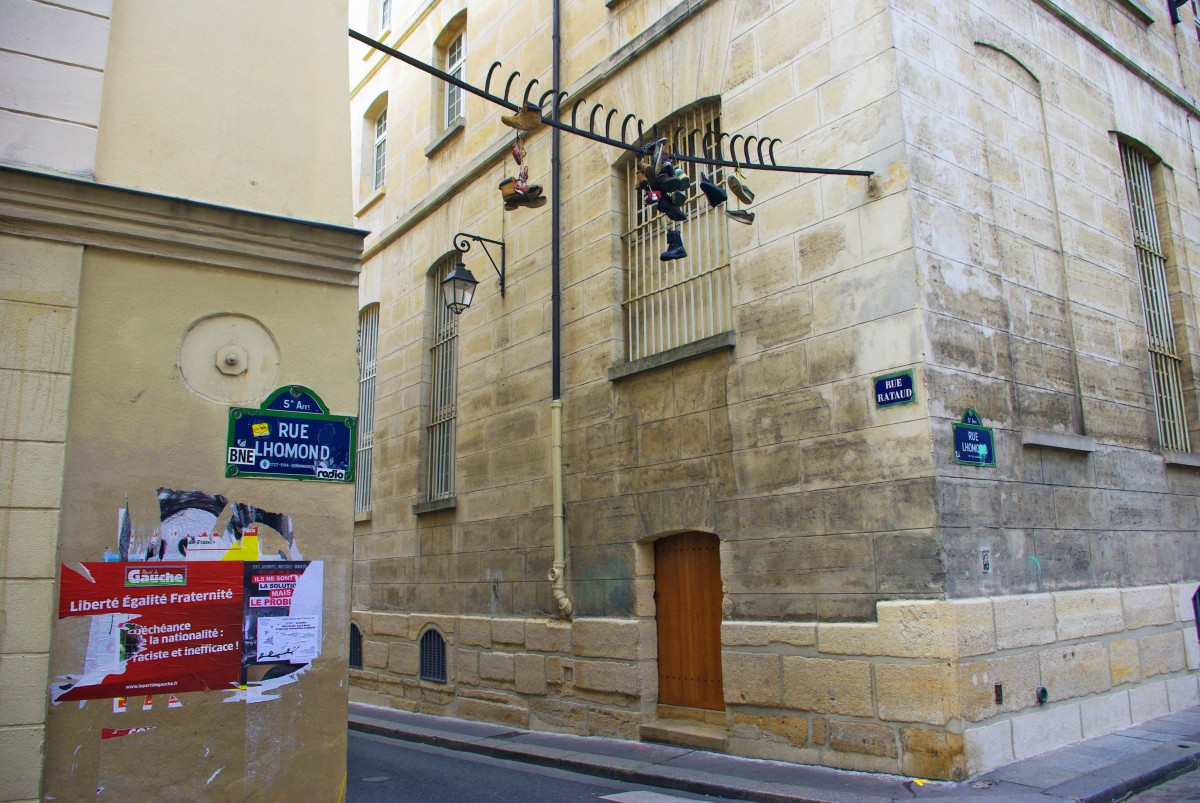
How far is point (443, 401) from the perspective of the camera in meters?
13.3

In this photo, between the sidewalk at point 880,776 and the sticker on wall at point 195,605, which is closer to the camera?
the sticker on wall at point 195,605

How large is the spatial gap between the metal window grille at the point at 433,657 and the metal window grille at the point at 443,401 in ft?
6.37

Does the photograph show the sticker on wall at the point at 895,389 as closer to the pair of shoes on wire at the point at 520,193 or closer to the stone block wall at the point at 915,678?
the stone block wall at the point at 915,678

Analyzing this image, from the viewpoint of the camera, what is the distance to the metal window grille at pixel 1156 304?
10.1 m

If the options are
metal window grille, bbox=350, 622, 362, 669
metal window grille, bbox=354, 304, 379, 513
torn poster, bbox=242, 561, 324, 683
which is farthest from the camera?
metal window grille, bbox=354, 304, 379, 513

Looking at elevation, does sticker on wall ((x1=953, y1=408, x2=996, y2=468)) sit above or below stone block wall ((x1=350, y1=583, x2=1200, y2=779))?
above

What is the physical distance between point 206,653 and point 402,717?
26.3 feet

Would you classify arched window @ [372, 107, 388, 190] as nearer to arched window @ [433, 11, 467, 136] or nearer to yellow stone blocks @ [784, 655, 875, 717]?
arched window @ [433, 11, 467, 136]

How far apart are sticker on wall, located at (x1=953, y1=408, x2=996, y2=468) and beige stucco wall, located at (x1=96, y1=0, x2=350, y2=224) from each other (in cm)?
493

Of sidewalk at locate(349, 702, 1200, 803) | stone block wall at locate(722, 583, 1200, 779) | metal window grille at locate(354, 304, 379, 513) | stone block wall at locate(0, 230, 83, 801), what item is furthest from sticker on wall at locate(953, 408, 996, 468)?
metal window grille at locate(354, 304, 379, 513)

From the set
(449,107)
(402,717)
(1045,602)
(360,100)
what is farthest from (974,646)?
(360,100)

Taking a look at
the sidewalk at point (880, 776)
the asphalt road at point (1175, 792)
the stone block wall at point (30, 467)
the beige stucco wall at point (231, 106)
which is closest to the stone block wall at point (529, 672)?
the sidewalk at point (880, 776)

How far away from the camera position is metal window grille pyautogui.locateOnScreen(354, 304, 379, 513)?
15.1m

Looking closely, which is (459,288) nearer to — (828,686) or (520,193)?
(520,193)
